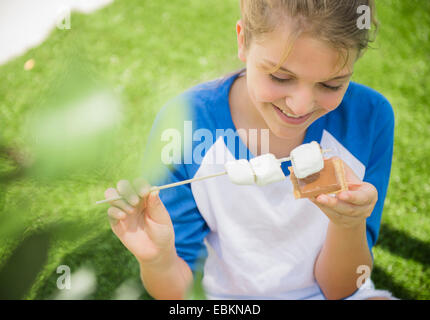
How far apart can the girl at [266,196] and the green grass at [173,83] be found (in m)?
0.51

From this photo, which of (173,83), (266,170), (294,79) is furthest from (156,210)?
(173,83)

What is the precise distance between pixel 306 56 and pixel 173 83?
7.57 feet

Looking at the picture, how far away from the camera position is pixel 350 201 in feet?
4.06

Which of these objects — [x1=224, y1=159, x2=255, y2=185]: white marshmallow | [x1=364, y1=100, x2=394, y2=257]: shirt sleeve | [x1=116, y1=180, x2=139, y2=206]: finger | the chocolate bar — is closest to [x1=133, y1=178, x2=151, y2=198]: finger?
[x1=116, y1=180, x2=139, y2=206]: finger

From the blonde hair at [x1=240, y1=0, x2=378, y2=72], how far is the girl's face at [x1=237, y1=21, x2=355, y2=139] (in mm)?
21

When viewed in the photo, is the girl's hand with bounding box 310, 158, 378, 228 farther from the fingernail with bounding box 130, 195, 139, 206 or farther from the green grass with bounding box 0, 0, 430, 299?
the green grass with bounding box 0, 0, 430, 299

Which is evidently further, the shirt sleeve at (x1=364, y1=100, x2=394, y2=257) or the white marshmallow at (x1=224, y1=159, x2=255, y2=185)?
the shirt sleeve at (x1=364, y1=100, x2=394, y2=257)

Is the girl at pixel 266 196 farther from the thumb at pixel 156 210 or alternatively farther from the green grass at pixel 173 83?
the green grass at pixel 173 83

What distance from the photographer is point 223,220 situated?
5.33 ft

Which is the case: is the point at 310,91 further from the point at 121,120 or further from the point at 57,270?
the point at 121,120

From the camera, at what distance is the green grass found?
2.31 meters

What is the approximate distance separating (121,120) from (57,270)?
1.36 meters
